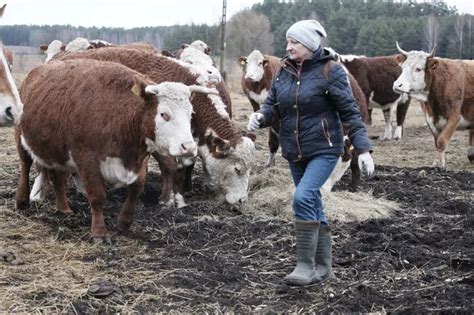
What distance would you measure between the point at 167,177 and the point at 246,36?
43667 mm

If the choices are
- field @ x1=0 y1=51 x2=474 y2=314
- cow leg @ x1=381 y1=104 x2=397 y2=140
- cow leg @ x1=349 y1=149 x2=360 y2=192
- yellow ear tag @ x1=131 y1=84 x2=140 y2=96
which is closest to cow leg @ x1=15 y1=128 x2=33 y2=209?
field @ x1=0 y1=51 x2=474 y2=314

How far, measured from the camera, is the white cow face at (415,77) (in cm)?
1221

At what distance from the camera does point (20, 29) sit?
71.7 metres

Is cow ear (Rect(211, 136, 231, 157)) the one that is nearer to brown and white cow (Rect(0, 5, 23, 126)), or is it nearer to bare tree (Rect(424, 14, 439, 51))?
brown and white cow (Rect(0, 5, 23, 126))

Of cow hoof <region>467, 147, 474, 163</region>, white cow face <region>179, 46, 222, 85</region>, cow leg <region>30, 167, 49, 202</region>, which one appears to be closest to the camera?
cow leg <region>30, 167, 49, 202</region>

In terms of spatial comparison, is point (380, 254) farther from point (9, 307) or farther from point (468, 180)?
point (468, 180)

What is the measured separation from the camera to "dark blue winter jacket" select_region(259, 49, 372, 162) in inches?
209

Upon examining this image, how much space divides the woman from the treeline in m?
38.9

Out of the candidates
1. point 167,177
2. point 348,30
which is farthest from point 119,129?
point 348,30

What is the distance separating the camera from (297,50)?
530 cm

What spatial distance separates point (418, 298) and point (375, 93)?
12.8m

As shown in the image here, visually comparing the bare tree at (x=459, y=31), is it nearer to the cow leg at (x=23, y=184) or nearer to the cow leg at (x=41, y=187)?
the cow leg at (x=41, y=187)

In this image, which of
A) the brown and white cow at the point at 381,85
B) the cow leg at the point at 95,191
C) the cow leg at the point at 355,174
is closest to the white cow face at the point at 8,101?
the cow leg at the point at 95,191

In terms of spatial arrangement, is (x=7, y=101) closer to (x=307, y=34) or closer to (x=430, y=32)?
(x=307, y=34)
